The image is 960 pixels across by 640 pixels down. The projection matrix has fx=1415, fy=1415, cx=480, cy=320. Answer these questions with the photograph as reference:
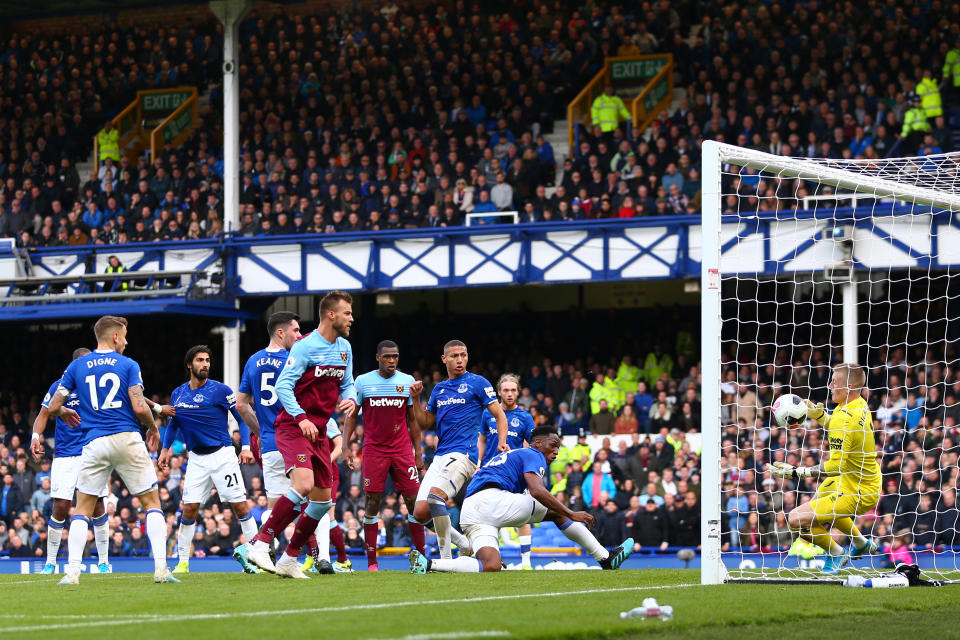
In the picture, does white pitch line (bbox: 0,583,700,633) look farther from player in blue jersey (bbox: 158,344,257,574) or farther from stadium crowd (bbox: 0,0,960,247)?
stadium crowd (bbox: 0,0,960,247)

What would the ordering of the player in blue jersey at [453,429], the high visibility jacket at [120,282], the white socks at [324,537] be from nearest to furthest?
the player in blue jersey at [453,429], the white socks at [324,537], the high visibility jacket at [120,282]

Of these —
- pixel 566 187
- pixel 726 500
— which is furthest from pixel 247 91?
pixel 726 500

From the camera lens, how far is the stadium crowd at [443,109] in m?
23.7

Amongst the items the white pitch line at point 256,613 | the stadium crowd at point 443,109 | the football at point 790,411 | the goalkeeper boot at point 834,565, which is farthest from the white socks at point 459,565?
the stadium crowd at point 443,109

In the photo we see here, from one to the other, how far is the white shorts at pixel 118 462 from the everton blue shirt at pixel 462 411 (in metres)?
3.05

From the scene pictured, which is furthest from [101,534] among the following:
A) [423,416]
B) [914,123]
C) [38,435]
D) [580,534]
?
[914,123]

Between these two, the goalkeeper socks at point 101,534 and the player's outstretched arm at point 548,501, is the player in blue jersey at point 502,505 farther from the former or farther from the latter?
the goalkeeper socks at point 101,534

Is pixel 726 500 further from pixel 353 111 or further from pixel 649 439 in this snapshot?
pixel 353 111

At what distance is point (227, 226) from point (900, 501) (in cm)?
1329

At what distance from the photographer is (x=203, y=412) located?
547 inches

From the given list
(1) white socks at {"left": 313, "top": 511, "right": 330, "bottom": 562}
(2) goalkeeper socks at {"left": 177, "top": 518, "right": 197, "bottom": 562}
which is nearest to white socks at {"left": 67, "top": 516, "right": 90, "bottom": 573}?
(2) goalkeeper socks at {"left": 177, "top": 518, "right": 197, "bottom": 562}

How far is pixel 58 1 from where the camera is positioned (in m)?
33.3

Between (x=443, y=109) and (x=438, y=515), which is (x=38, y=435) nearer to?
(x=438, y=515)

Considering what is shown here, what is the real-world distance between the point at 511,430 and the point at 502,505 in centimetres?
222
